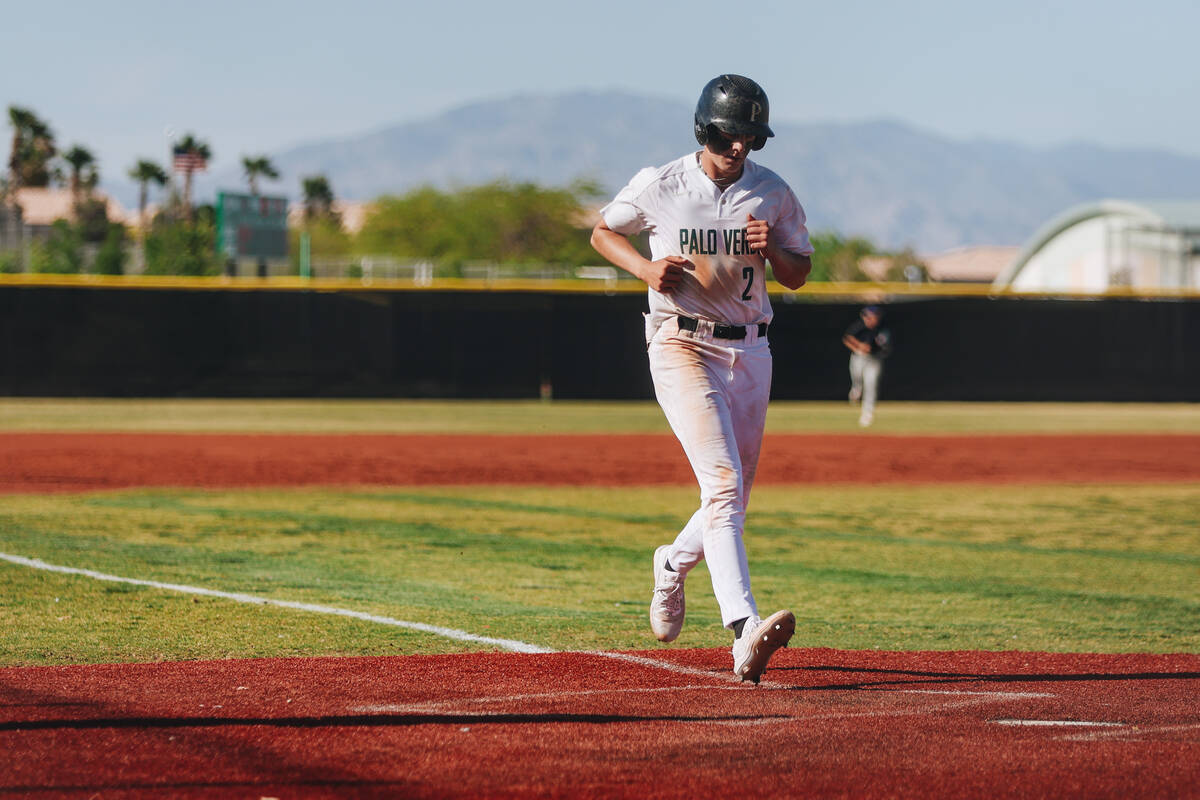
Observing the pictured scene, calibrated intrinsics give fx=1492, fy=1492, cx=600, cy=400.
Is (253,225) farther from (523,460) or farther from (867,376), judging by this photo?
(523,460)

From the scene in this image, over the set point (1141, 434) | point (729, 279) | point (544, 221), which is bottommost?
point (1141, 434)

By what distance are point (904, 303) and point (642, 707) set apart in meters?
24.6

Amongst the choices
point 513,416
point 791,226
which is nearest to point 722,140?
point 791,226

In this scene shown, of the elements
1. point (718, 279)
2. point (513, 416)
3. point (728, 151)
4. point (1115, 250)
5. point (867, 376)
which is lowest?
point (513, 416)

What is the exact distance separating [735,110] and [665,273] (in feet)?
1.88

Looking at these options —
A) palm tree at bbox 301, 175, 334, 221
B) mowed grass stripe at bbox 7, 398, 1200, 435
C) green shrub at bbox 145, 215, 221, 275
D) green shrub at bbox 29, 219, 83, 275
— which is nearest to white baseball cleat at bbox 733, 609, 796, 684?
mowed grass stripe at bbox 7, 398, 1200, 435

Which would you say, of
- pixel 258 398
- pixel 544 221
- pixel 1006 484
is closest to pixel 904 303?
pixel 258 398

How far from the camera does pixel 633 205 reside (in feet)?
16.6

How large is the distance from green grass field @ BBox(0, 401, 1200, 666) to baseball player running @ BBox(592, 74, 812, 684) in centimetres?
99

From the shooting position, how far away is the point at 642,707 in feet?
14.4

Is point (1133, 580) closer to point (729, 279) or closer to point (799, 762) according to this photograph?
point (729, 279)

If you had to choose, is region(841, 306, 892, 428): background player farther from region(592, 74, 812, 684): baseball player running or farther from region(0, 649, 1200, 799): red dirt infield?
region(0, 649, 1200, 799): red dirt infield

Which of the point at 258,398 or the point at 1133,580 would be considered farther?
the point at 258,398

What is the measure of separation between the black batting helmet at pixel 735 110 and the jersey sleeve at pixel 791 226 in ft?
0.78
